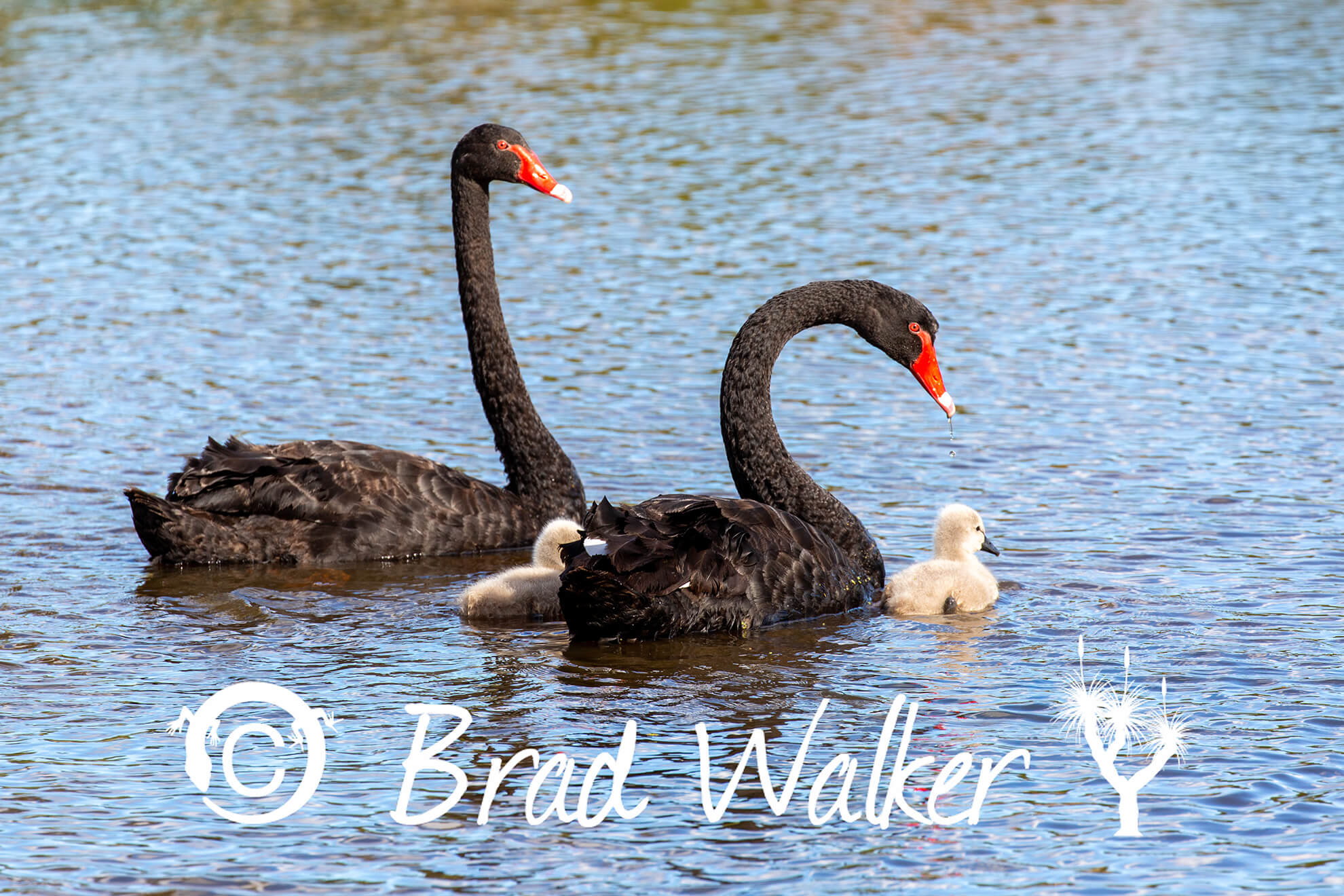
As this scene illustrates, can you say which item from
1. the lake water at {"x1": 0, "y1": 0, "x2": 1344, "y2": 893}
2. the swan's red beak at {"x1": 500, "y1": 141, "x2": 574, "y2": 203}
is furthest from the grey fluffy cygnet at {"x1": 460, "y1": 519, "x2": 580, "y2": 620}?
the swan's red beak at {"x1": 500, "y1": 141, "x2": 574, "y2": 203}

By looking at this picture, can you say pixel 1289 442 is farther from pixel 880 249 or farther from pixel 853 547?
pixel 880 249

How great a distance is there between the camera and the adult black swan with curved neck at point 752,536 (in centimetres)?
711

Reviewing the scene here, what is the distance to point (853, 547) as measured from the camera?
8211 mm

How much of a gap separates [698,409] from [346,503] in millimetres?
3214

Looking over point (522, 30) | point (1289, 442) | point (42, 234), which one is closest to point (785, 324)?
point (1289, 442)

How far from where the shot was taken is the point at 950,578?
7758 mm

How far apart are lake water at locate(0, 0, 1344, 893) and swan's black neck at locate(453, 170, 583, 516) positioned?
61cm

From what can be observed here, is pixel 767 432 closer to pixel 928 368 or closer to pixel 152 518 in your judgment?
pixel 928 368

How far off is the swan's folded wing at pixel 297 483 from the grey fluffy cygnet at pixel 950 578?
2405mm

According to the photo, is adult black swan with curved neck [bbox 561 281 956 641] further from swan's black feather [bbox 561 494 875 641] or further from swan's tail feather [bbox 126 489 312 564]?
swan's tail feather [bbox 126 489 312 564]

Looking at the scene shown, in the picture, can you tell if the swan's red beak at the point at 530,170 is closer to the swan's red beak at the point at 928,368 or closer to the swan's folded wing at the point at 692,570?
the swan's red beak at the point at 928,368

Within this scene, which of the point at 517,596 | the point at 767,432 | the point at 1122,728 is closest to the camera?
the point at 1122,728

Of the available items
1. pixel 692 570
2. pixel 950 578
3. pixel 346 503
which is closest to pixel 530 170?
pixel 346 503

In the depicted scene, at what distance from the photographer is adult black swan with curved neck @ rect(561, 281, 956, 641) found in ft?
23.3
